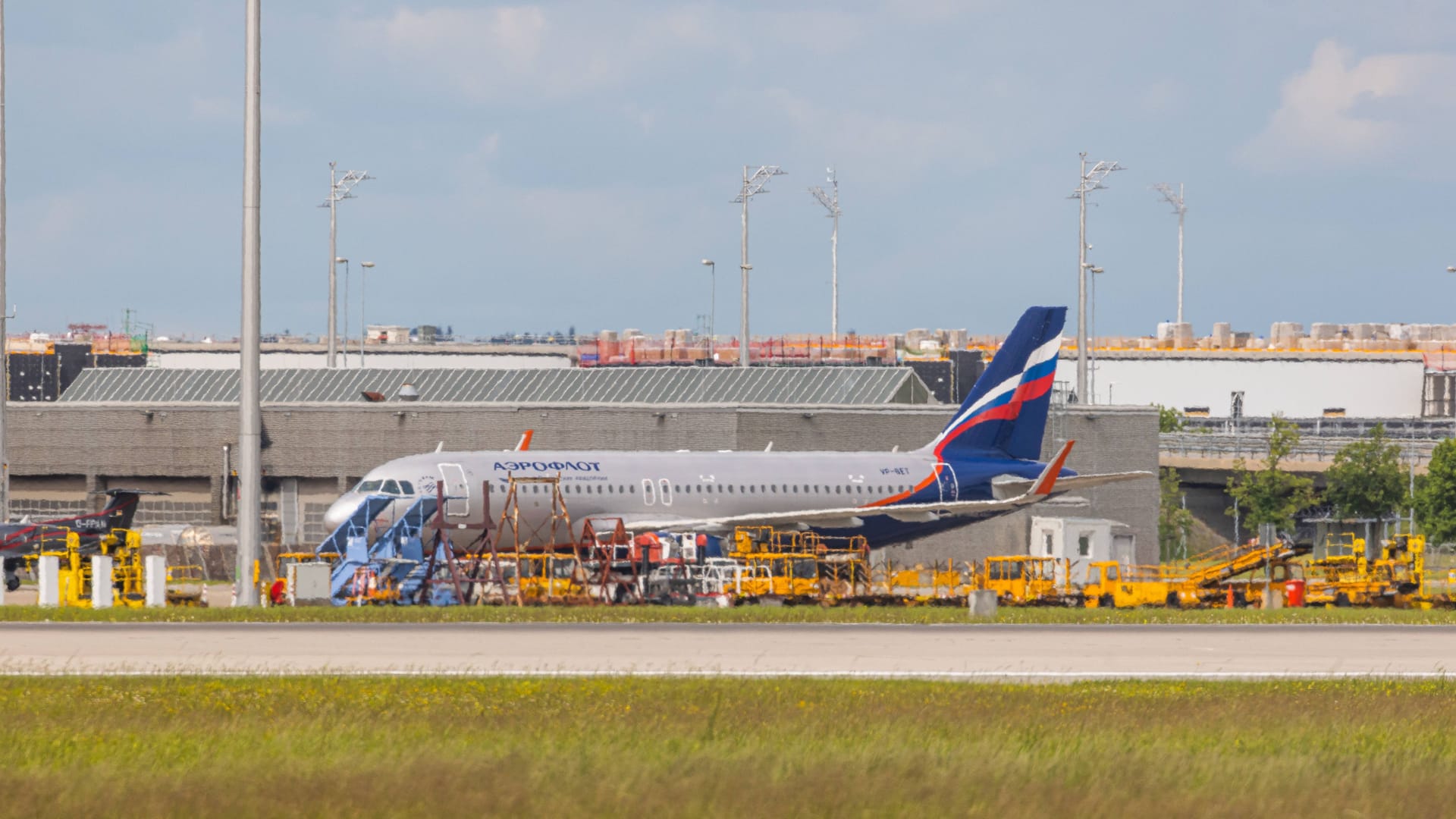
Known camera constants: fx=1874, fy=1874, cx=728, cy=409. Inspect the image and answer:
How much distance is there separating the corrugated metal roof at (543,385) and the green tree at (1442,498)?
89.3ft

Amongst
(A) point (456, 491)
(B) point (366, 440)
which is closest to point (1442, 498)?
(B) point (366, 440)

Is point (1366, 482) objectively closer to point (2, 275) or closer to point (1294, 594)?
point (1294, 594)

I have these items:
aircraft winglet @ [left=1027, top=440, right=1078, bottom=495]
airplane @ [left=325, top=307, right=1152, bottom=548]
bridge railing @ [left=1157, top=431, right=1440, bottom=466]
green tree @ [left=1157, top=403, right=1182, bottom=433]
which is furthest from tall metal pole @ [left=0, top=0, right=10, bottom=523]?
green tree @ [left=1157, top=403, right=1182, bottom=433]

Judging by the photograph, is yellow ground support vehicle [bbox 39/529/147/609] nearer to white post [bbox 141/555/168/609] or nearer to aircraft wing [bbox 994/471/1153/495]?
white post [bbox 141/555/168/609]

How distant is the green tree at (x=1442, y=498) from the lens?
309ft

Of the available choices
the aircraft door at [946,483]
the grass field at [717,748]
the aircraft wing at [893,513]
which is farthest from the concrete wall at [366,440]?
the grass field at [717,748]

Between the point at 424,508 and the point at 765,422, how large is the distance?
78.4 ft

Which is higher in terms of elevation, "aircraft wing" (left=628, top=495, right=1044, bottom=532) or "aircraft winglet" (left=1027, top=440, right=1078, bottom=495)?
"aircraft winglet" (left=1027, top=440, right=1078, bottom=495)

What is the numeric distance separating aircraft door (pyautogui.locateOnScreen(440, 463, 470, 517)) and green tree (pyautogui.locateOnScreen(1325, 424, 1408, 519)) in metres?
68.9

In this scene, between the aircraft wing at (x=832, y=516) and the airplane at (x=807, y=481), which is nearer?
the airplane at (x=807, y=481)

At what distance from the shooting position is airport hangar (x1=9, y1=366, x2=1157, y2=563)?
71438 millimetres

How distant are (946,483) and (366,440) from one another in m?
24.1

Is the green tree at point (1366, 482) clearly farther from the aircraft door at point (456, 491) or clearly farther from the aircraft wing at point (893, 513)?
the aircraft door at point (456, 491)

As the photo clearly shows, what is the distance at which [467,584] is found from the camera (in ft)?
151
